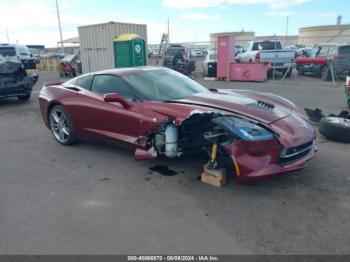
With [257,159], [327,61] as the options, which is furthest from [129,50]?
[257,159]

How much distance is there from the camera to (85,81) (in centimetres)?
542

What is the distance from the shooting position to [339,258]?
2568 mm

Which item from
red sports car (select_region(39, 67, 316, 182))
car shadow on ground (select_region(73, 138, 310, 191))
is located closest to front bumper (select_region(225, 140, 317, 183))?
red sports car (select_region(39, 67, 316, 182))

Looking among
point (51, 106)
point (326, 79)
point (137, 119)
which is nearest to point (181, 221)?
point (137, 119)

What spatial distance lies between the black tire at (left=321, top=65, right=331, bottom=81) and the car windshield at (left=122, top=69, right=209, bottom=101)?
11848mm

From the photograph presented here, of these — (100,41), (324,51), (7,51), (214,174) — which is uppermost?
(100,41)

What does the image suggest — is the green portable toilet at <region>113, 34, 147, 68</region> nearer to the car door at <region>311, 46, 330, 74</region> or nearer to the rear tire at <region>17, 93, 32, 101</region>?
the rear tire at <region>17, 93, 32, 101</region>

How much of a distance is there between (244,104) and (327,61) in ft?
42.8

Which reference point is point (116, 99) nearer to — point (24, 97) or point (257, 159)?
point (257, 159)

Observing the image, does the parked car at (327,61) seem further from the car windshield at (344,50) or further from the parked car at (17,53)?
the parked car at (17,53)

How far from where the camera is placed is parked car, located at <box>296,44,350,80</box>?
14531 millimetres

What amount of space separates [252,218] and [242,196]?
479 mm

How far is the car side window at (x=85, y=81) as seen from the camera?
5.32 m

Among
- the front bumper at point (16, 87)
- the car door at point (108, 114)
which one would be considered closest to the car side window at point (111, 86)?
the car door at point (108, 114)
